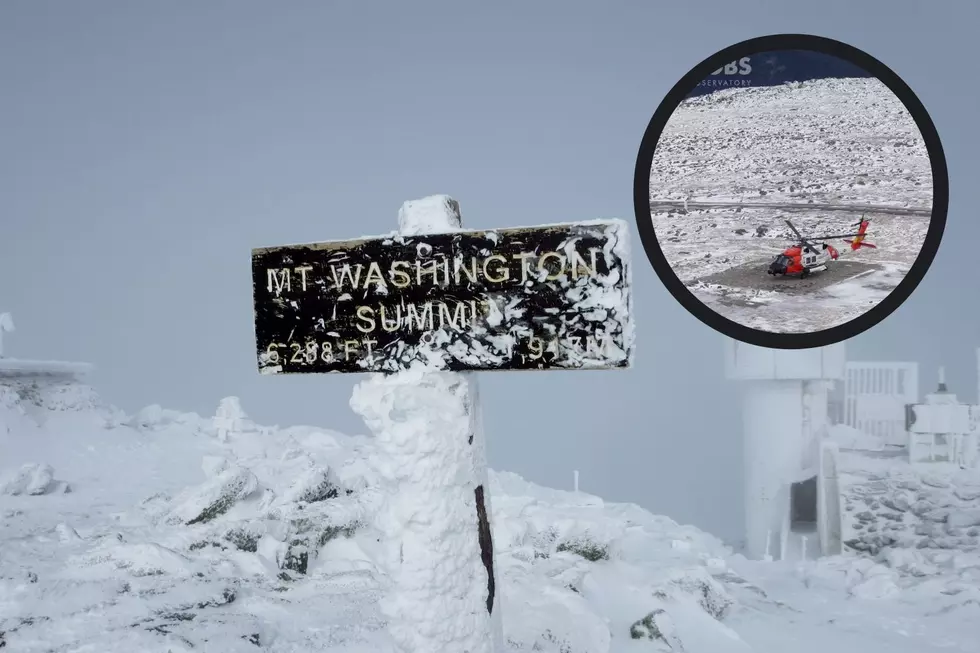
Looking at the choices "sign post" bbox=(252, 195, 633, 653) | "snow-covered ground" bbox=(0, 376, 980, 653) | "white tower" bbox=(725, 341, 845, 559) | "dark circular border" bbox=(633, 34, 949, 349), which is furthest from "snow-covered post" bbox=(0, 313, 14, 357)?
"white tower" bbox=(725, 341, 845, 559)

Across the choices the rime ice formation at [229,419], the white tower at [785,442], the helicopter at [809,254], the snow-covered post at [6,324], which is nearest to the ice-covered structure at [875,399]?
the white tower at [785,442]

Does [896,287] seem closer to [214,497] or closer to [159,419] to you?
[214,497]

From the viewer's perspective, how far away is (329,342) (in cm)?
300

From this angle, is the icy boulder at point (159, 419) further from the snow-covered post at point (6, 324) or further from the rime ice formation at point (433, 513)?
the rime ice formation at point (433, 513)

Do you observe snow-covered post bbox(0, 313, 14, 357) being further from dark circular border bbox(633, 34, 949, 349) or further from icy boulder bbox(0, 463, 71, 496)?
dark circular border bbox(633, 34, 949, 349)

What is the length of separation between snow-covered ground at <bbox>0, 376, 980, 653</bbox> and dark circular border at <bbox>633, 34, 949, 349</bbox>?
1.83 meters

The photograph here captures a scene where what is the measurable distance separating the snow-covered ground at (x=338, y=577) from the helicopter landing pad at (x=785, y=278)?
6.86ft

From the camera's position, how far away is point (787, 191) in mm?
3965

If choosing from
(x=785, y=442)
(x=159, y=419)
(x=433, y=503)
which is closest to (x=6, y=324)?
(x=159, y=419)

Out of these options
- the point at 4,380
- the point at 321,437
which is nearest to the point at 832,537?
the point at 321,437

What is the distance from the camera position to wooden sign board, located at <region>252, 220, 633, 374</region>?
2672mm

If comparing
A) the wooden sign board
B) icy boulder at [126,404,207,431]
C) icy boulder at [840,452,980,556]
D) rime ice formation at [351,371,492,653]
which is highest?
the wooden sign board

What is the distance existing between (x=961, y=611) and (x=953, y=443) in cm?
248

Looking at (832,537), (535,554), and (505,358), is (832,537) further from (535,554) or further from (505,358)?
(505,358)
